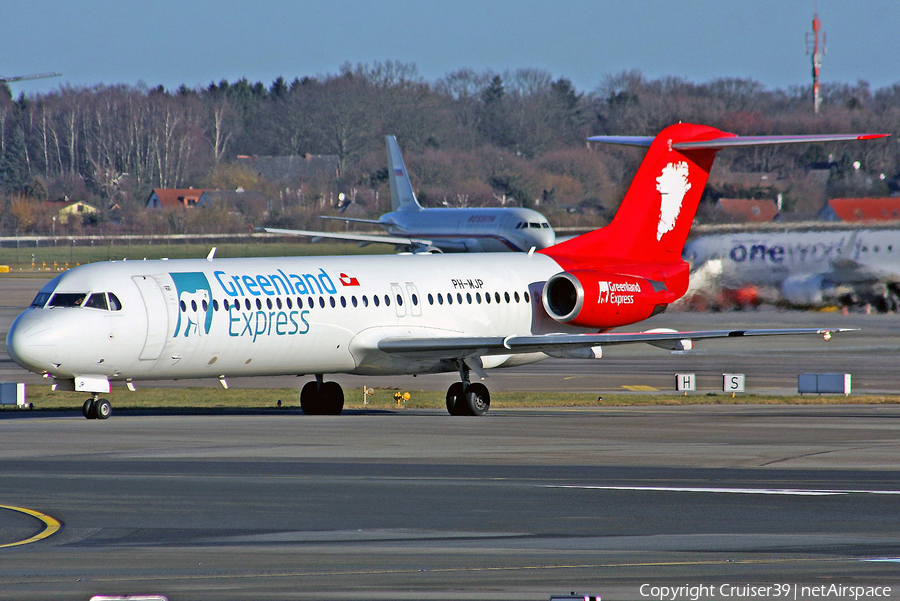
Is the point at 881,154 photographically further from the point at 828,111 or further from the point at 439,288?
the point at 439,288

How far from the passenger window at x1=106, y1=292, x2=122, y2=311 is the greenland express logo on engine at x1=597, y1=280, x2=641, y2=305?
1068 cm

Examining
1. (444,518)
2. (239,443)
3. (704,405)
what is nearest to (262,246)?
(704,405)

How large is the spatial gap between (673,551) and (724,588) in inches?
68.4

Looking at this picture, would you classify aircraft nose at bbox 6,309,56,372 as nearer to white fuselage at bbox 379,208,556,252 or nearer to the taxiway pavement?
the taxiway pavement

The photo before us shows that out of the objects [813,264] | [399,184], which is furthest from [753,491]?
[399,184]

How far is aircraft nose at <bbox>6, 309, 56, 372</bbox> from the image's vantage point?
24219mm

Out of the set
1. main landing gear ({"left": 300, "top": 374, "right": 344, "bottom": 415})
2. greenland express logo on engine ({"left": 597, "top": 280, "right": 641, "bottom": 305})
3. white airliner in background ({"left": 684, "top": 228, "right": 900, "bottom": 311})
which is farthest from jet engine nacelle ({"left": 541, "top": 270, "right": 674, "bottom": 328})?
white airliner in background ({"left": 684, "top": 228, "right": 900, "bottom": 311})

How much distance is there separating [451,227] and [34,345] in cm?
5133

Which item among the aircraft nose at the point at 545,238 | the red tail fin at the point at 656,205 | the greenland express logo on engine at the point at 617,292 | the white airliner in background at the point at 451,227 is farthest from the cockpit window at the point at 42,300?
the aircraft nose at the point at 545,238

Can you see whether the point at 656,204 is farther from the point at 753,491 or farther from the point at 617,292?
the point at 753,491

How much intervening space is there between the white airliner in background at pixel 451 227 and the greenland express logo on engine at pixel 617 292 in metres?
37.2

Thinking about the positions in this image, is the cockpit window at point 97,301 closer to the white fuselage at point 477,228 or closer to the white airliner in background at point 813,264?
the white airliner in background at point 813,264

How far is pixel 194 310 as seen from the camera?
25781 mm

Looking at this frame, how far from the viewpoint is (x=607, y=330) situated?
3184cm
